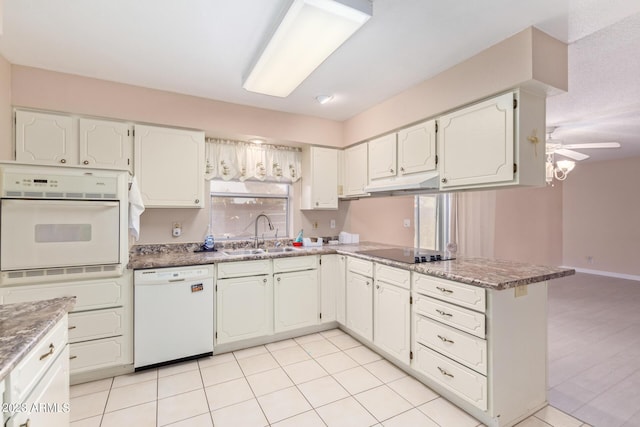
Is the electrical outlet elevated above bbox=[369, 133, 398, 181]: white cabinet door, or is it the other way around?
bbox=[369, 133, 398, 181]: white cabinet door

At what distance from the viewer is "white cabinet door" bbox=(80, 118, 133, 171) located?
249cm

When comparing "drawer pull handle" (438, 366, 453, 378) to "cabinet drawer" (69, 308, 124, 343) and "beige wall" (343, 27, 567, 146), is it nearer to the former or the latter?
"beige wall" (343, 27, 567, 146)

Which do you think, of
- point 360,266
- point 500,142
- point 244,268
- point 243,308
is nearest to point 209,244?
point 244,268

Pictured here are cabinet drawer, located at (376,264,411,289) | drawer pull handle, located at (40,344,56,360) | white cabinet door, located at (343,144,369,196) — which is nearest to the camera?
drawer pull handle, located at (40,344,56,360)

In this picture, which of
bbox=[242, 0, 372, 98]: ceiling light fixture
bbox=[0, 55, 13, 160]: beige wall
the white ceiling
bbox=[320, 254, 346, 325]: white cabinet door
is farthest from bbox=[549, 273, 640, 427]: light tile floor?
bbox=[0, 55, 13, 160]: beige wall

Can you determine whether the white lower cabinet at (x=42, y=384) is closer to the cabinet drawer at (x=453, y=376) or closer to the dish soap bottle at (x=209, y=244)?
Result: the dish soap bottle at (x=209, y=244)

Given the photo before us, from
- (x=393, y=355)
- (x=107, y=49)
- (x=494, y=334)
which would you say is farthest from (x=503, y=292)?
(x=107, y=49)

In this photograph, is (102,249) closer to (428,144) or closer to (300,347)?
(300,347)

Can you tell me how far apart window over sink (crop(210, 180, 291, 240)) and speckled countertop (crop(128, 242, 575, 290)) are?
34 centimetres

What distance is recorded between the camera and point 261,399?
2035mm

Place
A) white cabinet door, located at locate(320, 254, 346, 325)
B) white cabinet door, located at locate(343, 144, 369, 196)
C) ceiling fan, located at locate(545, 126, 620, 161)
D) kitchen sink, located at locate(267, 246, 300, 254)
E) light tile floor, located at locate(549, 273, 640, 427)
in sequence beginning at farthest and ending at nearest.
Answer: ceiling fan, located at locate(545, 126, 620, 161)
white cabinet door, located at locate(343, 144, 369, 196)
kitchen sink, located at locate(267, 246, 300, 254)
white cabinet door, located at locate(320, 254, 346, 325)
light tile floor, located at locate(549, 273, 640, 427)

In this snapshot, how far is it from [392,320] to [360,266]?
60 cm

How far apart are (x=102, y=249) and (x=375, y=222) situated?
3004 millimetres

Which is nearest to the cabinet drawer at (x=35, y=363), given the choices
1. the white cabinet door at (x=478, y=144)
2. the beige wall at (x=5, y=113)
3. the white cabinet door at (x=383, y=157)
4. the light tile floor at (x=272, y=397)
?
the light tile floor at (x=272, y=397)
